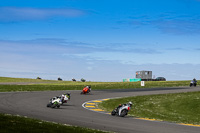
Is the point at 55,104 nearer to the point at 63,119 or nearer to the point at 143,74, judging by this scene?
the point at 63,119

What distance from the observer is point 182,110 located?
37.8m

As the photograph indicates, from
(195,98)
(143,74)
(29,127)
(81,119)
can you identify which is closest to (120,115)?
(81,119)

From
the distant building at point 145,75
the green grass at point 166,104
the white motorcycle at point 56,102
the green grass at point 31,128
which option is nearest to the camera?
the green grass at point 31,128

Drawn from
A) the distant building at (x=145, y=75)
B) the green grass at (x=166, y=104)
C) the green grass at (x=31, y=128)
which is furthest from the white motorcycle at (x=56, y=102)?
the distant building at (x=145, y=75)

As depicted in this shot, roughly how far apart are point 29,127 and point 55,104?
38.4ft

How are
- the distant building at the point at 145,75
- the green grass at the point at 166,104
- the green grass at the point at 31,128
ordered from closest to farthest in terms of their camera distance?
the green grass at the point at 31,128, the green grass at the point at 166,104, the distant building at the point at 145,75

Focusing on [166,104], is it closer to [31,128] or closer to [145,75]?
[31,128]

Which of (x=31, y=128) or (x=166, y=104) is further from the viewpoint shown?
(x=166, y=104)

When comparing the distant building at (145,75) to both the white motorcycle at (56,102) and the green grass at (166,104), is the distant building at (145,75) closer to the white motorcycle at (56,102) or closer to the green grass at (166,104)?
the green grass at (166,104)

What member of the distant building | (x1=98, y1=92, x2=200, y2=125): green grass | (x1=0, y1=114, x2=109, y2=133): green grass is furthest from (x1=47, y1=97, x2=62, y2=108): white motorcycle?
the distant building

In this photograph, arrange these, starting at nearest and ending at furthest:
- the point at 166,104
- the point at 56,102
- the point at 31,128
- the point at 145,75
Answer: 1. the point at 31,128
2. the point at 56,102
3. the point at 166,104
4. the point at 145,75

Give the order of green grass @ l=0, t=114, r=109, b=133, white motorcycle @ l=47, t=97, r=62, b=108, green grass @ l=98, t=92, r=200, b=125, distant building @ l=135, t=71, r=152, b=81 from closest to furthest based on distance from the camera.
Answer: green grass @ l=0, t=114, r=109, b=133, white motorcycle @ l=47, t=97, r=62, b=108, green grass @ l=98, t=92, r=200, b=125, distant building @ l=135, t=71, r=152, b=81

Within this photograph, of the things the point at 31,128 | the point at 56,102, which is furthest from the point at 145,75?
the point at 31,128

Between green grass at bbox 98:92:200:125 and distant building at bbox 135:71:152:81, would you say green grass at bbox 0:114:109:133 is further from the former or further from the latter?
distant building at bbox 135:71:152:81
